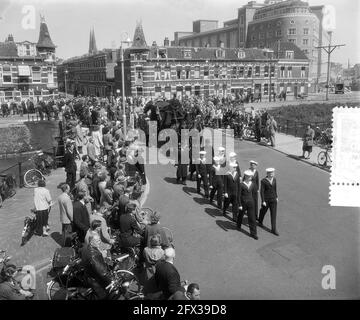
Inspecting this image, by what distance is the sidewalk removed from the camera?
1821 centimetres

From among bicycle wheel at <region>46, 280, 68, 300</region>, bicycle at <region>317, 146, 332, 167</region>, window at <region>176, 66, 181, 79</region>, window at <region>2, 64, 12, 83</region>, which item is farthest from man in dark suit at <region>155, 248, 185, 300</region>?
window at <region>176, 66, 181, 79</region>

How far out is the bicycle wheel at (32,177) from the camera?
1498 centimetres

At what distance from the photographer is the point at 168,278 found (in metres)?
6.26

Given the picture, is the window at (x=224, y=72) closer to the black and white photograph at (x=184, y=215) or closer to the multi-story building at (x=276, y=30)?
the multi-story building at (x=276, y=30)

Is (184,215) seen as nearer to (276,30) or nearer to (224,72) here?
(224,72)

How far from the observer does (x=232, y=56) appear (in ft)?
173

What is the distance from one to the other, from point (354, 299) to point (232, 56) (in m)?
48.8

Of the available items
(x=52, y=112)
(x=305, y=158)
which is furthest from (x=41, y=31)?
(x=305, y=158)

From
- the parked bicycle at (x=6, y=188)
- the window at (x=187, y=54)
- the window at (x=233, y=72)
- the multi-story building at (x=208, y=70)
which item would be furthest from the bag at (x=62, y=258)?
the window at (x=233, y=72)

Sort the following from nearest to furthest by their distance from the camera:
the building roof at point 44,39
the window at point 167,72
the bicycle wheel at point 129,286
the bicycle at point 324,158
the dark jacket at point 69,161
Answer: the bicycle wheel at point 129,286 < the dark jacket at point 69,161 < the bicycle at point 324,158 < the building roof at point 44,39 < the window at point 167,72

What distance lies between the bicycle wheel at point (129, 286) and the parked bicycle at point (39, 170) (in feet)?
28.6

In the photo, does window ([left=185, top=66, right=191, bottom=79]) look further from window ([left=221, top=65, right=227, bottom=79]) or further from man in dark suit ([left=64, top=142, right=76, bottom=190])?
man in dark suit ([left=64, top=142, right=76, bottom=190])

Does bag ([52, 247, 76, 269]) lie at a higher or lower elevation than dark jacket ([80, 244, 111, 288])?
lower

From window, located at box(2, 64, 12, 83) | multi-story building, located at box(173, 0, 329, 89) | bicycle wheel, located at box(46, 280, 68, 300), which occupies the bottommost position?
bicycle wheel, located at box(46, 280, 68, 300)
